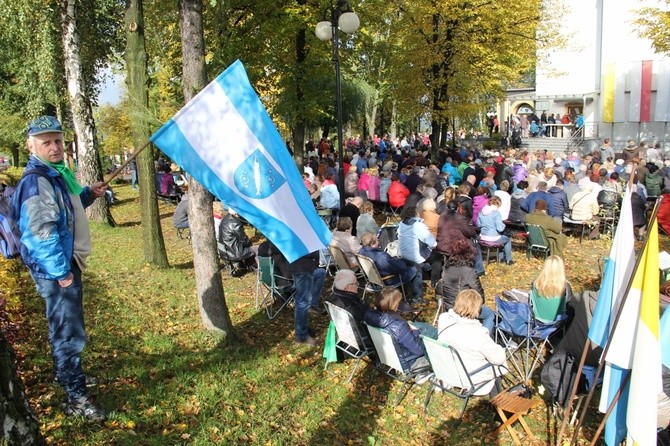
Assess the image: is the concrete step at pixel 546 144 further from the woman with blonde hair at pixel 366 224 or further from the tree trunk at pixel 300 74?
the woman with blonde hair at pixel 366 224

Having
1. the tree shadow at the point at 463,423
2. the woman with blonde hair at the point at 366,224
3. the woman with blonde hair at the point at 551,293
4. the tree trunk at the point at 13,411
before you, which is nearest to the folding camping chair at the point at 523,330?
the woman with blonde hair at the point at 551,293

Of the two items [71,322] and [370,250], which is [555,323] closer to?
[370,250]

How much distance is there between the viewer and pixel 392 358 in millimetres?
5602

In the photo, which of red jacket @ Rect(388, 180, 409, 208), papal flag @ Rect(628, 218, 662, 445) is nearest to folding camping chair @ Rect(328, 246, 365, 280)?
papal flag @ Rect(628, 218, 662, 445)

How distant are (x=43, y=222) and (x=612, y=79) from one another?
1543 inches

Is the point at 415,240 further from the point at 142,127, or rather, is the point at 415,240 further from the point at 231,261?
the point at 142,127

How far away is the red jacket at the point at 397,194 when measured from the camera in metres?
13.6

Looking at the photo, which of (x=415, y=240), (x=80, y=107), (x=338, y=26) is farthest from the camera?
(x=80, y=107)

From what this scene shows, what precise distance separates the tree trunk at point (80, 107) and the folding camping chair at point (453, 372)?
419 inches

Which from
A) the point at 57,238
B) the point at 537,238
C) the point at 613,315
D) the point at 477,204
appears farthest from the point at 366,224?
the point at 57,238

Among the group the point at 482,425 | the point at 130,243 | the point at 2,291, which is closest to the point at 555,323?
the point at 482,425

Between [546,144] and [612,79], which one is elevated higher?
[612,79]

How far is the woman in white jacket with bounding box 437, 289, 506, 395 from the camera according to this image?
5.19 metres

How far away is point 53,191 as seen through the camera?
3.80 metres
